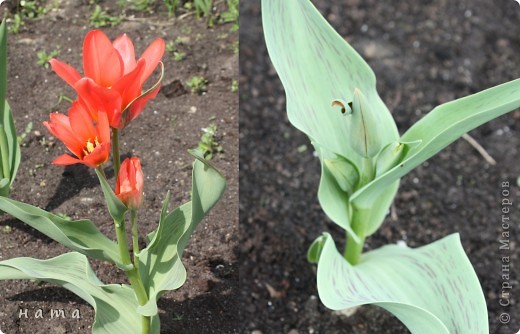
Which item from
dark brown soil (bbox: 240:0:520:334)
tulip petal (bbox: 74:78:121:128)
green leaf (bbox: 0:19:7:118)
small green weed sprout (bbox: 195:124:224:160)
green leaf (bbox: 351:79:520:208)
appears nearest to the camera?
tulip petal (bbox: 74:78:121:128)

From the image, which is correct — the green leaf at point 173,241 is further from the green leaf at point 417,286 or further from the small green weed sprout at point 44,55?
the small green weed sprout at point 44,55

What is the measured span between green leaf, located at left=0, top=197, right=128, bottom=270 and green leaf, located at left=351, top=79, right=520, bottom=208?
380 millimetres

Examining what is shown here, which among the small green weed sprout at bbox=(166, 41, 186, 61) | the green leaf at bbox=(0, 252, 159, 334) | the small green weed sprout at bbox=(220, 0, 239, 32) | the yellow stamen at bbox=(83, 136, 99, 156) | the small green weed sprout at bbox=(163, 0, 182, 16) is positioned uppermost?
the yellow stamen at bbox=(83, 136, 99, 156)

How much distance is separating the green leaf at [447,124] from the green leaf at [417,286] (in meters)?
0.12

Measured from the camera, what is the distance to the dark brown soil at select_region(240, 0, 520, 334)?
1.46 metres

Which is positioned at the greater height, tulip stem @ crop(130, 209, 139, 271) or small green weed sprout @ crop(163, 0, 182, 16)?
small green weed sprout @ crop(163, 0, 182, 16)

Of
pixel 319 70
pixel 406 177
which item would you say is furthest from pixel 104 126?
pixel 406 177

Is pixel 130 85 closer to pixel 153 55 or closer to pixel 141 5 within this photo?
pixel 153 55

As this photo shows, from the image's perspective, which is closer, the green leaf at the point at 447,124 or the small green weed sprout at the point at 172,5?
the green leaf at the point at 447,124

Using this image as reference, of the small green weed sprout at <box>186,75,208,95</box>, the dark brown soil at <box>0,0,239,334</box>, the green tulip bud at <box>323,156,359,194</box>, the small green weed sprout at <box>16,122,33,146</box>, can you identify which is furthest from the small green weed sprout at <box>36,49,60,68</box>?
the green tulip bud at <box>323,156,359,194</box>

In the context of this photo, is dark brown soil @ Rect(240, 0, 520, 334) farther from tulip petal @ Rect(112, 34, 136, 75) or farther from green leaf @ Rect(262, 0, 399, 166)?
tulip petal @ Rect(112, 34, 136, 75)

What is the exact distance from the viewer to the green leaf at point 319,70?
1.14 m

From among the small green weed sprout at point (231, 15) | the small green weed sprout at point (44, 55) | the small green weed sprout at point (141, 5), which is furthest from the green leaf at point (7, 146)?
the small green weed sprout at point (231, 15)

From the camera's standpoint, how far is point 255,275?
148 cm
